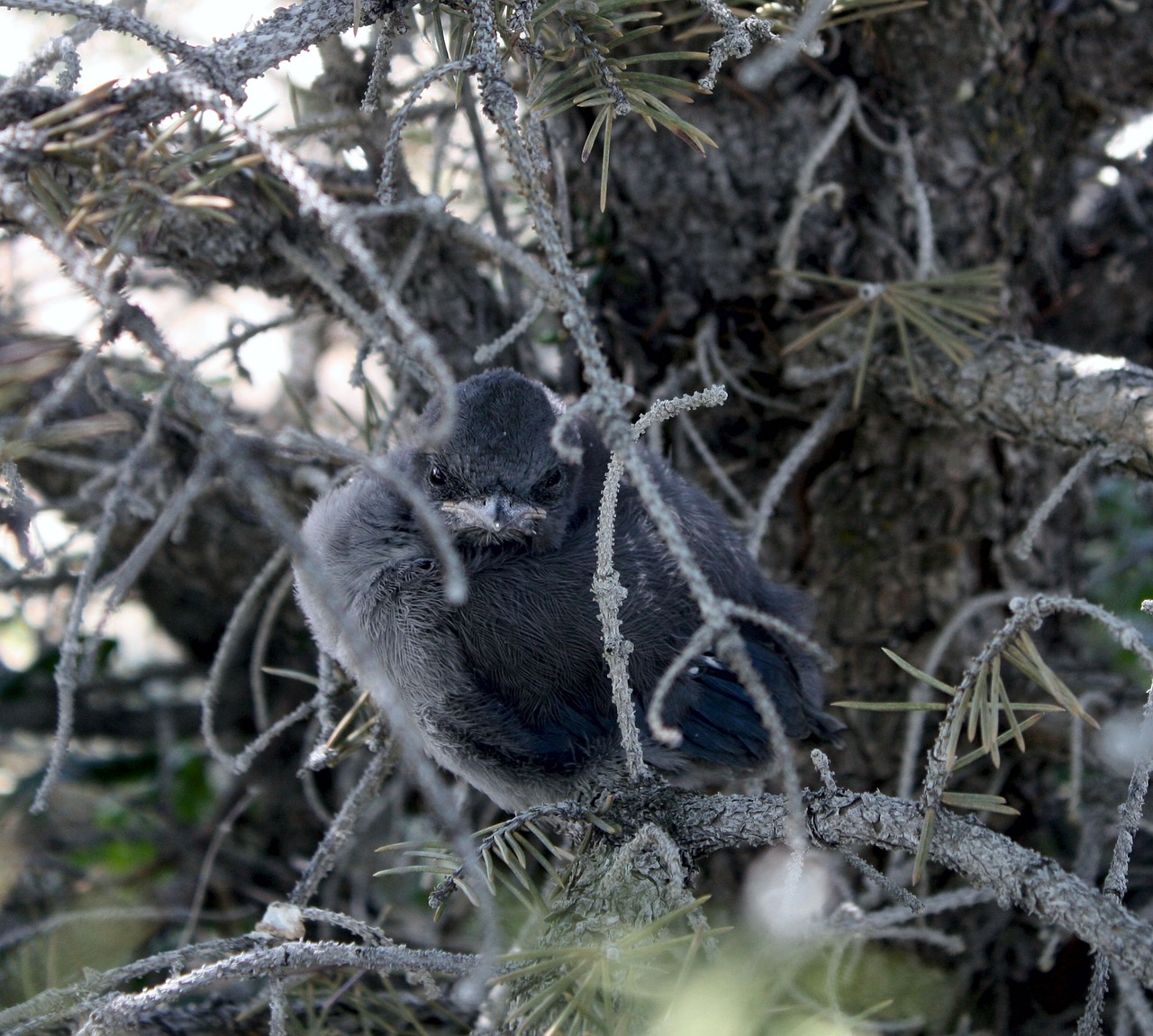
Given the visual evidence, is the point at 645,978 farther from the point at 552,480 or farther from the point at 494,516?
the point at 552,480

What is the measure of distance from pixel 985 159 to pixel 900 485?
0.82 m

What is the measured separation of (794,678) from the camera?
7.68 ft

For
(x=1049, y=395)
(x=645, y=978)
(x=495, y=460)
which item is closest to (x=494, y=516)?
(x=495, y=460)

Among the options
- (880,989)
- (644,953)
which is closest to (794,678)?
(880,989)

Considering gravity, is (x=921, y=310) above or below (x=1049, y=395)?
above

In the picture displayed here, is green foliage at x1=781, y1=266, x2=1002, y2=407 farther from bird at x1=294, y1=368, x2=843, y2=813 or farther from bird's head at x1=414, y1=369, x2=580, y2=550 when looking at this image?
bird's head at x1=414, y1=369, x2=580, y2=550

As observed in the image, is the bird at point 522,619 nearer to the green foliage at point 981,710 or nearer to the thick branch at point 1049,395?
the thick branch at point 1049,395

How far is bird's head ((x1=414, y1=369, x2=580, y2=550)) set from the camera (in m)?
2.18

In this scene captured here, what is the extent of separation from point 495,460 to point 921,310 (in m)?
0.98

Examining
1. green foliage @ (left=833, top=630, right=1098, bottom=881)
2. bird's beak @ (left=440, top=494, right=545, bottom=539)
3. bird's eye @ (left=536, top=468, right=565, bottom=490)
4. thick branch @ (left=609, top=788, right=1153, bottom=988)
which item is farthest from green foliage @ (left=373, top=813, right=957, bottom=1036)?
bird's eye @ (left=536, top=468, right=565, bottom=490)

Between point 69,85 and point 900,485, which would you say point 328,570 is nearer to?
point 69,85

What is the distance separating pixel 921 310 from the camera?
91.8 inches

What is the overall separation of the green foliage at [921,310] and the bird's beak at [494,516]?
744 millimetres

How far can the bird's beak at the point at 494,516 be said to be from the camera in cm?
214
